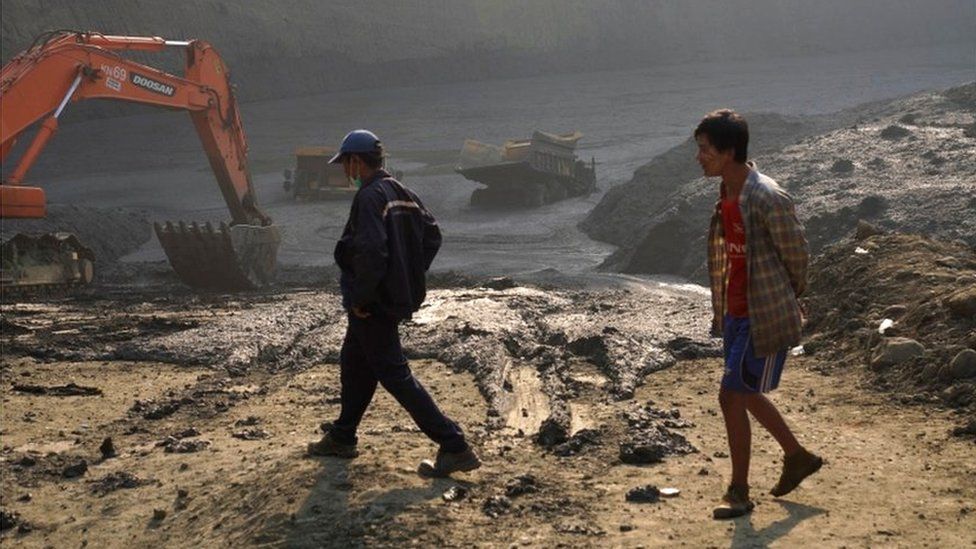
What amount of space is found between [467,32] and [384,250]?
44.0 meters

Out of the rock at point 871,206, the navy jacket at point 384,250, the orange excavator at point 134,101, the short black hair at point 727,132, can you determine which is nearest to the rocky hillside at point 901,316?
the short black hair at point 727,132

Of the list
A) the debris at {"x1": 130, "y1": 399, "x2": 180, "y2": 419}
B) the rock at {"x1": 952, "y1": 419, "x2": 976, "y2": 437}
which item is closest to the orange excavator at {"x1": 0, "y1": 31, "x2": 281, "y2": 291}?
the debris at {"x1": 130, "y1": 399, "x2": 180, "y2": 419}

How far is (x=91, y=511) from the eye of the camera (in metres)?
7.00

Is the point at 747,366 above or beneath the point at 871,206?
above

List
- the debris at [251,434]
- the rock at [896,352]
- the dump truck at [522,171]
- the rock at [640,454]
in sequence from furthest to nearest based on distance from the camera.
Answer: the dump truck at [522,171] → the rock at [896,352] → the debris at [251,434] → the rock at [640,454]

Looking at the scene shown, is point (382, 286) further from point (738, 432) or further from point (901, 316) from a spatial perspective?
point (901, 316)

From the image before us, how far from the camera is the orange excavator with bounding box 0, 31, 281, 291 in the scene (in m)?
14.7

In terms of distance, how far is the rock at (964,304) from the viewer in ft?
30.1

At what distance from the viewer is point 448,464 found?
21.9 ft

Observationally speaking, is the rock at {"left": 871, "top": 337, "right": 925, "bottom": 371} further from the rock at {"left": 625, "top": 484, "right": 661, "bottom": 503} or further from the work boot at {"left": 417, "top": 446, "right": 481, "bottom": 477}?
the work boot at {"left": 417, "top": 446, "right": 481, "bottom": 477}

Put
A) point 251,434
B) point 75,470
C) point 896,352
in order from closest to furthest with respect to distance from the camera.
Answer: point 75,470 < point 251,434 < point 896,352

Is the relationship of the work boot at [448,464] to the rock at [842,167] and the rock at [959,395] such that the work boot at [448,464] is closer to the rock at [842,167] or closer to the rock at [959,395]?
the rock at [959,395]

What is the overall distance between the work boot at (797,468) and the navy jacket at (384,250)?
1868mm

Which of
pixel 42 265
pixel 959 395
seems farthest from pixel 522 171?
pixel 959 395
